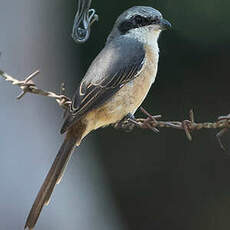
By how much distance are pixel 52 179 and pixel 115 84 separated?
0.82 meters

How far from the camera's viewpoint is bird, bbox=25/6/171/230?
16.5ft

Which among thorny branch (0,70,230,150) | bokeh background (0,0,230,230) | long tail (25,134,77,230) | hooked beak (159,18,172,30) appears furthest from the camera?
bokeh background (0,0,230,230)

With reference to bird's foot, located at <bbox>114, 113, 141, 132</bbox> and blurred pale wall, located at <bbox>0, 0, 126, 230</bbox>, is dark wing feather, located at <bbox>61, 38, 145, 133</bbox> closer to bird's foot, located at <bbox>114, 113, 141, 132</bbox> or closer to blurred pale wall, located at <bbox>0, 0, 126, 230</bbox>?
bird's foot, located at <bbox>114, 113, 141, 132</bbox>

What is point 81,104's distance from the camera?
5090mm

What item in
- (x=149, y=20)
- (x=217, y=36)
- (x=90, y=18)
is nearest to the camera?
(x=90, y=18)

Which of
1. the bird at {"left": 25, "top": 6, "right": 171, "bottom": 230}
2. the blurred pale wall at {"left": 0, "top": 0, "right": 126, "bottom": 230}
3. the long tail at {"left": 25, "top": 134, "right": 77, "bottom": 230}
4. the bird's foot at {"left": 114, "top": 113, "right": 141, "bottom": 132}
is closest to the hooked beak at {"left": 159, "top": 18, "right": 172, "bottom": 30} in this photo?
the bird at {"left": 25, "top": 6, "right": 171, "bottom": 230}

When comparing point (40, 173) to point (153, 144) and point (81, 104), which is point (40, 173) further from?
point (81, 104)

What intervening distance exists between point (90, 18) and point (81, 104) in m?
0.55

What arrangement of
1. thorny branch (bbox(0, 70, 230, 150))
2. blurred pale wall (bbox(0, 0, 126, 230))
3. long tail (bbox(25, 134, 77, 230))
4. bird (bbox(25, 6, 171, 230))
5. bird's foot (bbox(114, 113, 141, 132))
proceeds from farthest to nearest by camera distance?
blurred pale wall (bbox(0, 0, 126, 230)) → bird's foot (bbox(114, 113, 141, 132)) → bird (bbox(25, 6, 171, 230)) → long tail (bbox(25, 134, 77, 230)) → thorny branch (bbox(0, 70, 230, 150))

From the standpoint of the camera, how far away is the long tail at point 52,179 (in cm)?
473

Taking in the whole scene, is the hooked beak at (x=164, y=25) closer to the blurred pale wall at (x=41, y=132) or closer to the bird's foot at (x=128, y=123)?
the bird's foot at (x=128, y=123)

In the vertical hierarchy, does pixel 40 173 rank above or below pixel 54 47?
below

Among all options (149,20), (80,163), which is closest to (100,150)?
(80,163)

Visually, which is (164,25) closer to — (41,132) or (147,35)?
(147,35)
